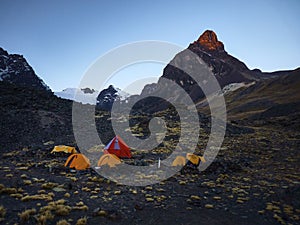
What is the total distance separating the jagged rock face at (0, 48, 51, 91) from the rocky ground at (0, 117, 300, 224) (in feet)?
206

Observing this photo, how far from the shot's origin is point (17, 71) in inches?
2876

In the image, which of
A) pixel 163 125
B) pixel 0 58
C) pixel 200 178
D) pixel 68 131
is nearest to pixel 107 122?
pixel 68 131

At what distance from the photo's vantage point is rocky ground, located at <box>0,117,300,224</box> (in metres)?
8.06

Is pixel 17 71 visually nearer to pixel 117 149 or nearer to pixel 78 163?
pixel 117 149

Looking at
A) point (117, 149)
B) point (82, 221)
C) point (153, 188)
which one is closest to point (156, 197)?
point (153, 188)

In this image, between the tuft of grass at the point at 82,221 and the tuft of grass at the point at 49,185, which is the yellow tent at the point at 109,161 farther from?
the tuft of grass at the point at 82,221

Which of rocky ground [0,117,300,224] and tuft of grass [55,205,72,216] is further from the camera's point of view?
rocky ground [0,117,300,224]

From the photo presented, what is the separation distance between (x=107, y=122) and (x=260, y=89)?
91794 mm

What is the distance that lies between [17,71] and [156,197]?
253ft

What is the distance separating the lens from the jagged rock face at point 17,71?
6951 cm

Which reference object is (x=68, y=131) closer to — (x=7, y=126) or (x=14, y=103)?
(x=7, y=126)

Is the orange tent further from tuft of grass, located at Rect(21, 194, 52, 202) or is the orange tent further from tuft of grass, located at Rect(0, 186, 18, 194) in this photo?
tuft of grass, located at Rect(21, 194, 52, 202)

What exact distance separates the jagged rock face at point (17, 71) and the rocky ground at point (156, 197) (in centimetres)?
6269

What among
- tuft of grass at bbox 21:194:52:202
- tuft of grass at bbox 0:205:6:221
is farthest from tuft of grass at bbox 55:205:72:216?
tuft of grass at bbox 0:205:6:221
